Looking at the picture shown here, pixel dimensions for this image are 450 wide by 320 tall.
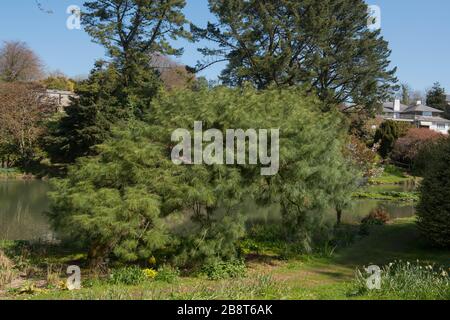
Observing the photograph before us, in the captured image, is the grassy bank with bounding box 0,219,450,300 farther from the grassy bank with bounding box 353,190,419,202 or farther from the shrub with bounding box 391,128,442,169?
the shrub with bounding box 391,128,442,169

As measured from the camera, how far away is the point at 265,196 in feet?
34.0

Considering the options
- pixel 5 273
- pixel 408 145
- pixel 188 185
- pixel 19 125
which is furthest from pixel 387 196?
pixel 19 125

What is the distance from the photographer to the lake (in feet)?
47.0

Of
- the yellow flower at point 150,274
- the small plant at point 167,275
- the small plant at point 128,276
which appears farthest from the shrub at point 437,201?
the small plant at point 128,276

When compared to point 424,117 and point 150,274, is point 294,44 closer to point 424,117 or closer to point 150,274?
point 150,274

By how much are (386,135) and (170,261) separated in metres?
35.3

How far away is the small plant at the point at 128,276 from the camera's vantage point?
8.24 metres

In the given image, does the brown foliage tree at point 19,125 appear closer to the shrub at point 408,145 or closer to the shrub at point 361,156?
the shrub at point 361,156

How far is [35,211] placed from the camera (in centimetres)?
1917

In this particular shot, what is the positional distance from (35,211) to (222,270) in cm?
1235

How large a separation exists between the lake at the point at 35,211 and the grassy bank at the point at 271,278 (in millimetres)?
1237
